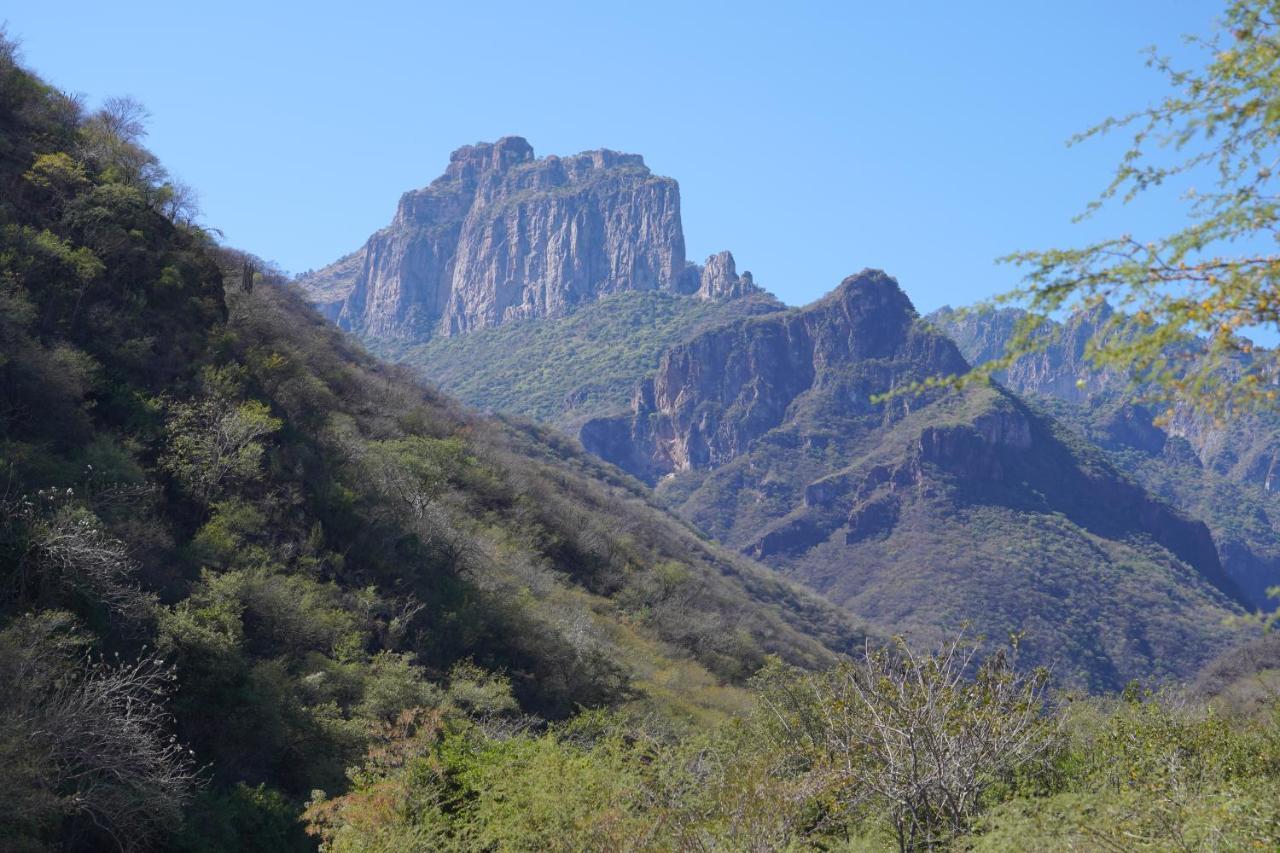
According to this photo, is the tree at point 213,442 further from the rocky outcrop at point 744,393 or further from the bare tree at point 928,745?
the rocky outcrop at point 744,393

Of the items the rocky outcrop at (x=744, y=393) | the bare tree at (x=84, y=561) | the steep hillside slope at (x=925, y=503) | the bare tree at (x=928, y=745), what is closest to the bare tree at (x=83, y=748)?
the bare tree at (x=84, y=561)

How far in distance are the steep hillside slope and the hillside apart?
81.6 m

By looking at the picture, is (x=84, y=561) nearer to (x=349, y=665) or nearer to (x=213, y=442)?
(x=349, y=665)

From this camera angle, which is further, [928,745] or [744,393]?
[744,393]

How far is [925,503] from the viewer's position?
15462cm

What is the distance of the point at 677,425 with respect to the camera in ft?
644

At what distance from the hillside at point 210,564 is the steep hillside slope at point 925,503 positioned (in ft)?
268

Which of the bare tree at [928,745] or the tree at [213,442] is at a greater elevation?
the tree at [213,442]

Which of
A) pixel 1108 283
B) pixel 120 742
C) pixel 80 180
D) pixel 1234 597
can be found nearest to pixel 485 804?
pixel 120 742

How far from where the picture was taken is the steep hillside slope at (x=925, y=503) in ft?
390

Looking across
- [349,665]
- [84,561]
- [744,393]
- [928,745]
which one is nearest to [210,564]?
[349,665]

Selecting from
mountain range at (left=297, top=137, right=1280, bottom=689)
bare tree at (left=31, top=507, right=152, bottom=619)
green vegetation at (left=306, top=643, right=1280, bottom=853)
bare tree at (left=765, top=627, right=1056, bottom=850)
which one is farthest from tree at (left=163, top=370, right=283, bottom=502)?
mountain range at (left=297, top=137, right=1280, bottom=689)

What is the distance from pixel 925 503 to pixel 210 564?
5555 inches

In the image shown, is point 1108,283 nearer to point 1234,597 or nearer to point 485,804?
point 485,804
